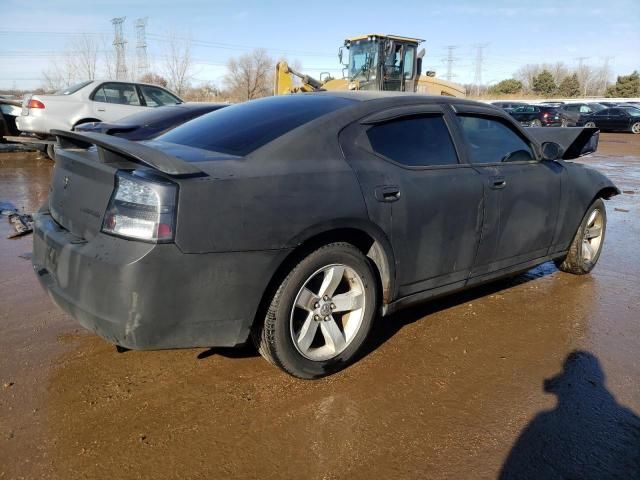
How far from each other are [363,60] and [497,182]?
517 inches

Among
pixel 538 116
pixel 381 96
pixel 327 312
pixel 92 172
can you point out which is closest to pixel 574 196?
pixel 381 96

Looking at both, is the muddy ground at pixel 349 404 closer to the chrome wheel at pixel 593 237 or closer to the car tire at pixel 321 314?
the car tire at pixel 321 314

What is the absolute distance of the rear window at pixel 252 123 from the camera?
287 centimetres

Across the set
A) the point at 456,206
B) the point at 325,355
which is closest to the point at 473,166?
the point at 456,206

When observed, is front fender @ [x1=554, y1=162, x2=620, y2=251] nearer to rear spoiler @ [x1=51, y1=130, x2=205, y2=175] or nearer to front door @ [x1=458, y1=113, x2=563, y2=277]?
front door @ [x1=458, y1=113, x2=563, y2=277]

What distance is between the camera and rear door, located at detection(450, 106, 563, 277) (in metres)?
3.54

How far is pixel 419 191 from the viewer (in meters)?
3.07

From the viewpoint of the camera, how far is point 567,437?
2391 millimetres

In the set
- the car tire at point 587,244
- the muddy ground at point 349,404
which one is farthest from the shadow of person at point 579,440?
the car tire at point 587,244

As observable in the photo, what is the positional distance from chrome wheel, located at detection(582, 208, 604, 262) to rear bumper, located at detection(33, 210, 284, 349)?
3422 millimetres

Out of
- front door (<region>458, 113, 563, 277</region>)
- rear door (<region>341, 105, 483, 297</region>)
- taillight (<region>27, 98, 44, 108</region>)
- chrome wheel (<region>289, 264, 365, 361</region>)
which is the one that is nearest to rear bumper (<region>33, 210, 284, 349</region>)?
chrome wheel (<region>289, 264, 365, 361</region>)

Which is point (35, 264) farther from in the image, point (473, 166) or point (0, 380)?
point (473, 166)

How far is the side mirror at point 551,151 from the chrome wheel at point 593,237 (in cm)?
93

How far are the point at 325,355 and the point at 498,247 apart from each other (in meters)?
1.58
